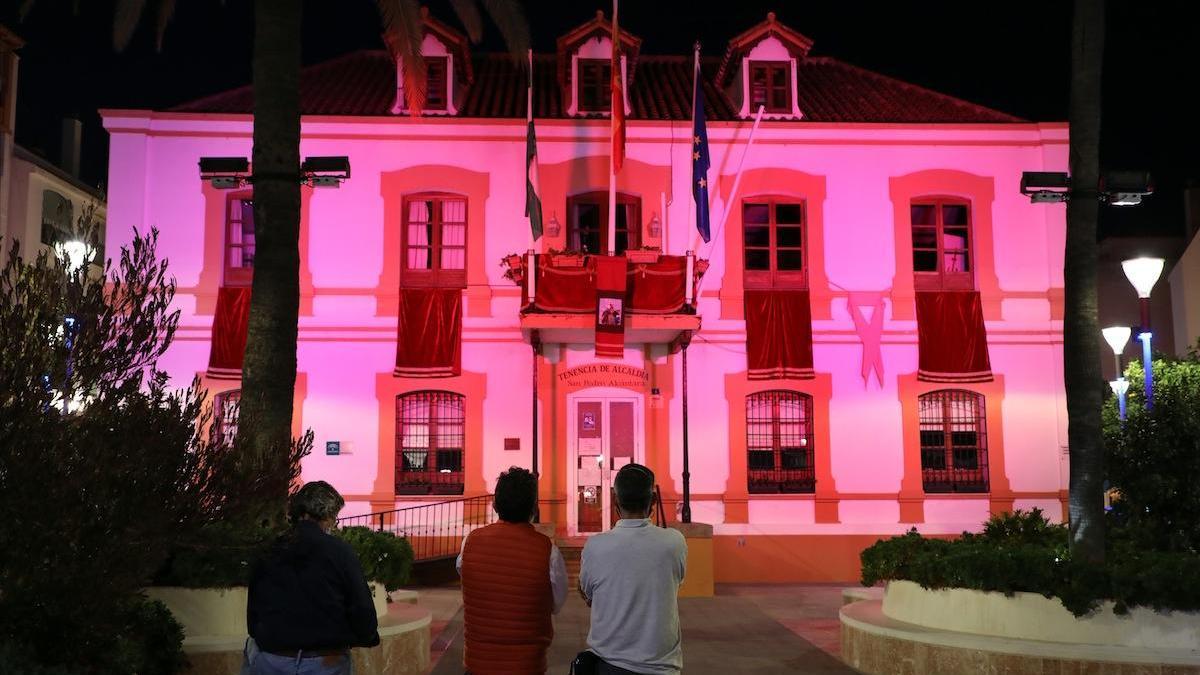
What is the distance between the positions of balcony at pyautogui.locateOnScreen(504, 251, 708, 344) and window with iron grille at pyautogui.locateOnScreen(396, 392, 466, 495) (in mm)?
2709

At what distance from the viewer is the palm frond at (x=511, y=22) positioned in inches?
563

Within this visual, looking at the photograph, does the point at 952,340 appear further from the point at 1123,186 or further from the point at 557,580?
the point at 557,580

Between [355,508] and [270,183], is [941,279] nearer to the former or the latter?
[355,508]

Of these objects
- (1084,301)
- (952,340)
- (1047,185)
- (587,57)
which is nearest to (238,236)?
(587,57)

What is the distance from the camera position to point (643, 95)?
72.2 feet

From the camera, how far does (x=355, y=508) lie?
19375mm

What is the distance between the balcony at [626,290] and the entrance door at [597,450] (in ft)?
→ 6.43

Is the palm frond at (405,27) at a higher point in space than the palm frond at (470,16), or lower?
lower

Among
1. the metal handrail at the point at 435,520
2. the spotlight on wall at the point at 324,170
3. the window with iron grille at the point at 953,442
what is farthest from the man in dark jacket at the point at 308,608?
the window with iron grille at the point at 953,442

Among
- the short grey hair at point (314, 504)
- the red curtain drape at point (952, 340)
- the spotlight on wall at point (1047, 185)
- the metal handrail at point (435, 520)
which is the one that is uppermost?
the spotlight on wall at point (1047, 185)

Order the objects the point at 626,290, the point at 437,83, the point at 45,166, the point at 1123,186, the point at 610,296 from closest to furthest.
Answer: the point at 1123,186 < the point at 610,296 < the point at 626,290 < the point at 437,83 < the point at 45,166

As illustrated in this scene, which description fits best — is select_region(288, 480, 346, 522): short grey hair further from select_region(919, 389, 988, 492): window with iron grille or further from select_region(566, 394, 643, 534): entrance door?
select_region(919, 389, 988, 492): window with iron grille

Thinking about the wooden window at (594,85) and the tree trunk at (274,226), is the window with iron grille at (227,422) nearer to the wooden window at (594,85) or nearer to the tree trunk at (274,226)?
the tree trunk at (274,226)

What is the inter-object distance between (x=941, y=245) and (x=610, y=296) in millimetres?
6917
